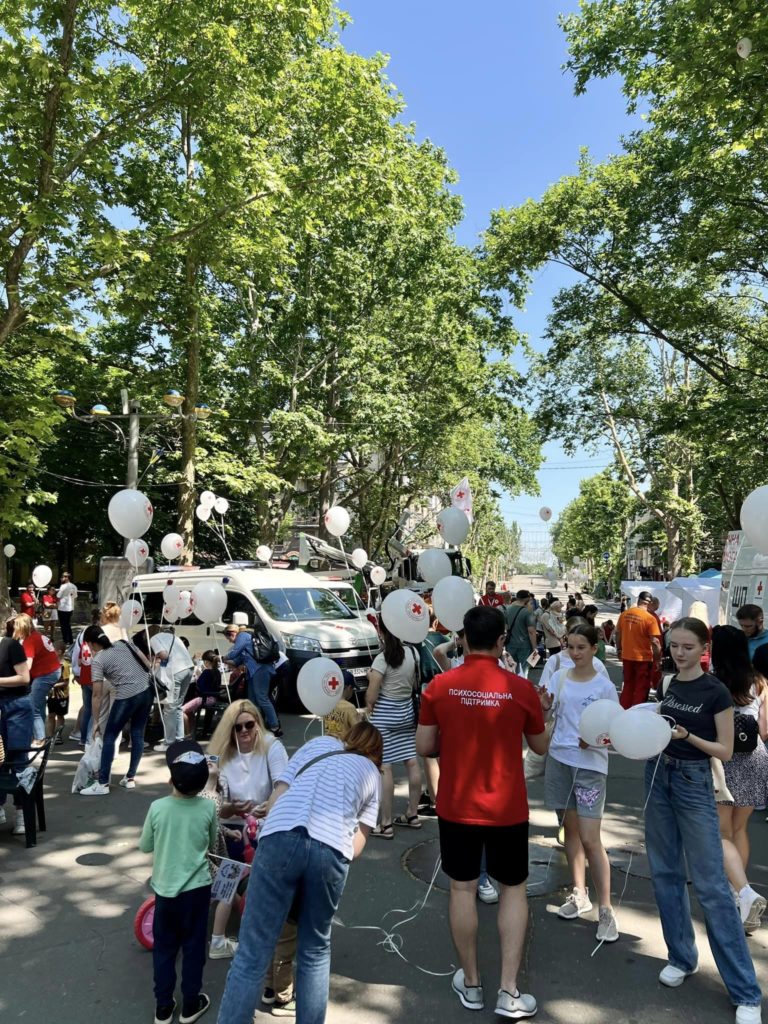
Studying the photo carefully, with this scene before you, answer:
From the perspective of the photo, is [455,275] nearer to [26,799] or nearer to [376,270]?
[376,270]

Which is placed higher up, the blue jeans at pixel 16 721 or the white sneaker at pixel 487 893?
the blue jeans at pixel 16 721

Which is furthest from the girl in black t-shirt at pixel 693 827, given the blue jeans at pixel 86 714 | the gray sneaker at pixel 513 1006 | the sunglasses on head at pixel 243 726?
the blue jeans at pixel 86 714

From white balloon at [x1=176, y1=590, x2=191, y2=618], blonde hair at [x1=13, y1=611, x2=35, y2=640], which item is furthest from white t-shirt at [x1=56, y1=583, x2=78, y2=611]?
blonde hair at [x1=13, y1=611, x2=35, y2=640]

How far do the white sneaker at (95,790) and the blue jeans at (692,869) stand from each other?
201 inches

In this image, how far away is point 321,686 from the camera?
458 centimetres

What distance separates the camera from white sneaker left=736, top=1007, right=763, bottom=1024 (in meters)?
3.24

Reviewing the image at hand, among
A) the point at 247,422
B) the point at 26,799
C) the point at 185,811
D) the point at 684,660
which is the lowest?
the point at 26,799

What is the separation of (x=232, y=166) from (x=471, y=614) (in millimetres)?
9832

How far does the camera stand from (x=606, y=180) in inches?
571

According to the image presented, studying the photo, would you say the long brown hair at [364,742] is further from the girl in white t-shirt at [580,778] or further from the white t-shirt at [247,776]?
the girl in white t-shirt at [580,778]

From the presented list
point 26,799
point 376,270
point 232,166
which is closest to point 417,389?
point 376,270

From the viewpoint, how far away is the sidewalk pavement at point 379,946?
340 cm

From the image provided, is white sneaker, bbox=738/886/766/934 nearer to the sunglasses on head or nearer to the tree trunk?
the sunglasses on head

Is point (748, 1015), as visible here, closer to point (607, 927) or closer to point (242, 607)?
point (607, 927)
